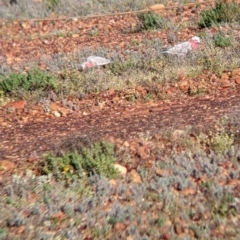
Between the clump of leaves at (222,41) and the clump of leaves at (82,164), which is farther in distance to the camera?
the clump of leaves at (222,41)

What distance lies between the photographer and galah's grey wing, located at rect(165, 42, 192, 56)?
→ 369 inches

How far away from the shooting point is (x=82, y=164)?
562 cm

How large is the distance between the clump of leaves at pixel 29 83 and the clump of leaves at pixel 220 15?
397 centimetres

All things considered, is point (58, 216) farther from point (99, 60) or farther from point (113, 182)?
point (99, 60)

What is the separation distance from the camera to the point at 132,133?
6.31 m

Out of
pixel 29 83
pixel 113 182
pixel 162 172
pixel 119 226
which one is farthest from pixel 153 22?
pixel 119 226

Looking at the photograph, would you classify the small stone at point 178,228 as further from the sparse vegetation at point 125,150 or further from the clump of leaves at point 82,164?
the clump of leaves at point 82,164

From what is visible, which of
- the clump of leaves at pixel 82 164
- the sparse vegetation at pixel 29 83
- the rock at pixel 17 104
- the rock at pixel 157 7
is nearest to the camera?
the clump of leaves at pixel 82 164

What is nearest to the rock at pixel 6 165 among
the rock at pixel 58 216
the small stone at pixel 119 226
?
the rock at pixel 58 216

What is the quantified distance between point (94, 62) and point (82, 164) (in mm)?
3979

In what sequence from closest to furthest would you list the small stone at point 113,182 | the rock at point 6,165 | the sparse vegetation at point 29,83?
the small stone at point 113,182 < the rock at point 6,165 < the sparse vegetation at point 29,83

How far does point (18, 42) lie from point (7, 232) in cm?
845

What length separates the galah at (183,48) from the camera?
934 cm

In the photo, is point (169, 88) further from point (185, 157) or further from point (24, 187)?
point (24, 187)
